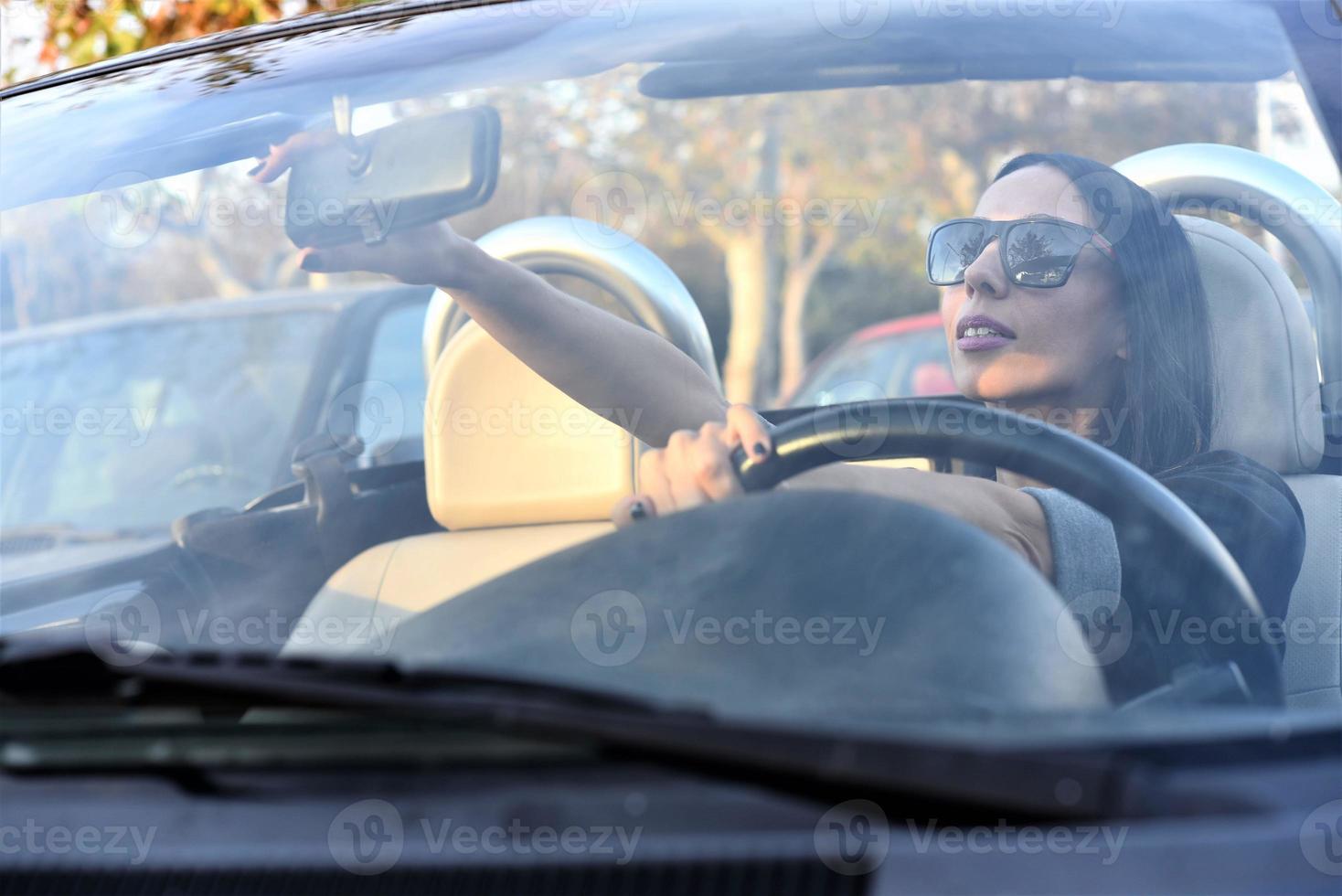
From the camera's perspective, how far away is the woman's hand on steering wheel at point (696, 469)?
4.83 feet

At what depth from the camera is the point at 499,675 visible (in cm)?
112

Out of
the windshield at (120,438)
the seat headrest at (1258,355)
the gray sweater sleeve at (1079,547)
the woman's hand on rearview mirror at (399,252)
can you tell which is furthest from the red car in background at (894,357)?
the gray sweater sleeve at (1079,547)

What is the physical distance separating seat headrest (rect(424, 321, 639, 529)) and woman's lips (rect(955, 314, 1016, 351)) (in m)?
0.55

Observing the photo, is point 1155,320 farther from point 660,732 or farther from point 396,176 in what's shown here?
point 660,732

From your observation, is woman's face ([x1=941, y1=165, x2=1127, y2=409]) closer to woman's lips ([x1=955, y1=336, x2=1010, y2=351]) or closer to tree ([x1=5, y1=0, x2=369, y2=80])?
woman's lips ([x1=955, y1=336, x2=1010, y2=351])

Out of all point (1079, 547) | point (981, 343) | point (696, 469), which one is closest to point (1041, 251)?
point (981, 343)

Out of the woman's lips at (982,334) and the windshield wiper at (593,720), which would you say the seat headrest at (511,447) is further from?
the windshield wiper at (593,720)

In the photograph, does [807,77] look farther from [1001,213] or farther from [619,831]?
[619,831]

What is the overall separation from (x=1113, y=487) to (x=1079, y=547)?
11 centimetres

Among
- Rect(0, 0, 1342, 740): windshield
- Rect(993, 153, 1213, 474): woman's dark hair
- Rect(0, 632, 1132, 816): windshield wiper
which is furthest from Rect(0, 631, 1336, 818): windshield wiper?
Rect(993, 153, 1213, 474): woman's dark hair

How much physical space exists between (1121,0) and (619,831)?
1292 mm

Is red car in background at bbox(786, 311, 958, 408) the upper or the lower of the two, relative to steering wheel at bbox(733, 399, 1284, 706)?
lower

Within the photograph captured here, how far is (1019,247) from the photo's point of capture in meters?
1.98

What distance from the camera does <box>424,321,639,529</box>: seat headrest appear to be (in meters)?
1.92
